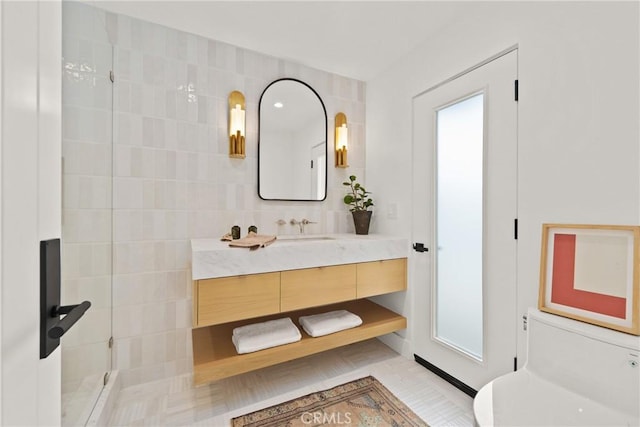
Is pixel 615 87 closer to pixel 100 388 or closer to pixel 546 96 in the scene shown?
pixel 546 96

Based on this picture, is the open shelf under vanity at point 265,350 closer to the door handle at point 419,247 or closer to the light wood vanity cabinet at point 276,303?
the light wood vanity cabinet at point 276,303

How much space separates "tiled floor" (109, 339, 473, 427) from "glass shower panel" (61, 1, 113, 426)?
0.92 ft

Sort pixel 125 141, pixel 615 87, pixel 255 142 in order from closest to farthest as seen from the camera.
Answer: pixel 615 87 → pixel 125 141 → pixel 255 142

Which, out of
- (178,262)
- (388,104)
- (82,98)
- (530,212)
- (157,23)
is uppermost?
(157,23)

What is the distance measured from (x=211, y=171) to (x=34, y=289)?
1707 millimetres

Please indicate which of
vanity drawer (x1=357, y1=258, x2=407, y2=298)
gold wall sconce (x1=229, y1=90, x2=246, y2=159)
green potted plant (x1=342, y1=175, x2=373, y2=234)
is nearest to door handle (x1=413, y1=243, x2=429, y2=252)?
vanity drawer (x1=357, y1=258, x2=407, y2=298)

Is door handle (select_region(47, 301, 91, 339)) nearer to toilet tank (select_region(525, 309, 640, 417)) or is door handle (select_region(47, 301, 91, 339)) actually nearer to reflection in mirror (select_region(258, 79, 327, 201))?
toilet tank (select_region(525, 309, 640, 417))

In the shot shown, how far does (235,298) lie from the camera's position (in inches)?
62.3

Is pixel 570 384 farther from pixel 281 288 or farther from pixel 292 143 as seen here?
pixel 292 143

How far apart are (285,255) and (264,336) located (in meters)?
0.52

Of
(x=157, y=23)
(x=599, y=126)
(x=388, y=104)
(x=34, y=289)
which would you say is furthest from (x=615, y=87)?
(x=157, y=23)

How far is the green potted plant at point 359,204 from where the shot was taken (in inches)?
96.0

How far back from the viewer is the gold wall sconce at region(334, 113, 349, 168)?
252cm

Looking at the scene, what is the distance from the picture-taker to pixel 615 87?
1.16 meters
